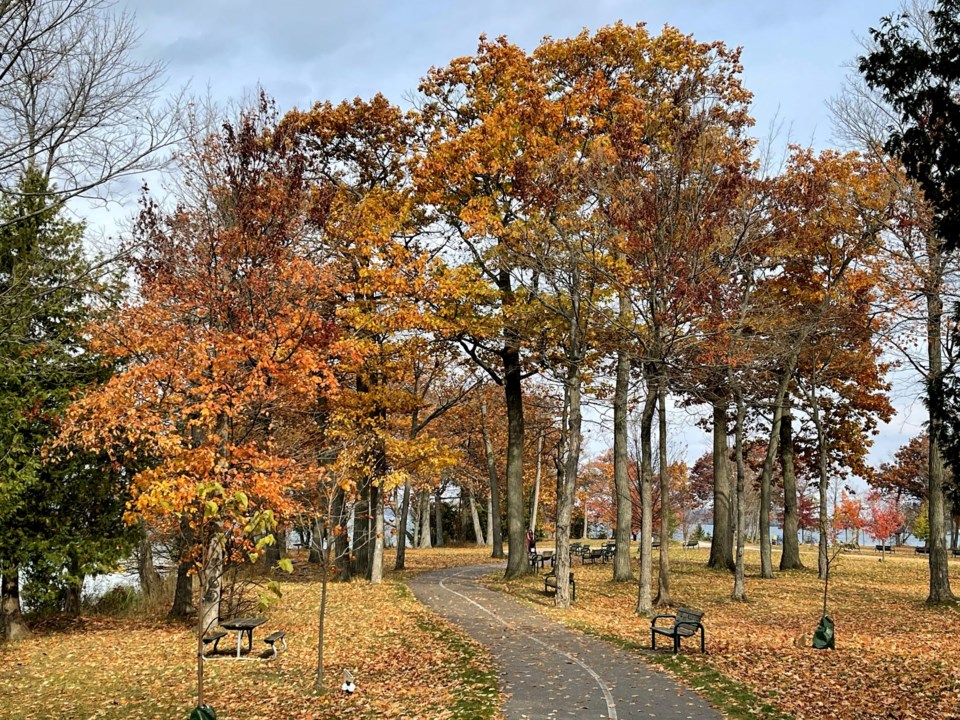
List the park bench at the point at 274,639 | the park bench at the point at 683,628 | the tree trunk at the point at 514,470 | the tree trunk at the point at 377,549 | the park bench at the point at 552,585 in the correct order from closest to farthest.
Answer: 1. the park bench at the point at 683,628
2. the park bench at the point at 274,639
3. the park bench at the point at 552,585
4. the tree trunk at the point at 514,470
5. the tree trunk at the point at 377,549

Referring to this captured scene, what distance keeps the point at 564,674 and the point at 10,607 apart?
12.6 meters

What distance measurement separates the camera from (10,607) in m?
16.4

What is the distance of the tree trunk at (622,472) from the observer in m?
22.3

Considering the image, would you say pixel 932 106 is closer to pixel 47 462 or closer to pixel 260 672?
pixel 260 672

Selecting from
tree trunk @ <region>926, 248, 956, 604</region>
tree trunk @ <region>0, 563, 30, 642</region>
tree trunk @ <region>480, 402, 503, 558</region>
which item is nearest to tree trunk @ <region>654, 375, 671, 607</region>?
tree trunk @ <region>926, 248, 956, 604</region>

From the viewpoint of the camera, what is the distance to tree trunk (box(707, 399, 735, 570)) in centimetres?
2730

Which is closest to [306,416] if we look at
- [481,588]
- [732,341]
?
[481,588]

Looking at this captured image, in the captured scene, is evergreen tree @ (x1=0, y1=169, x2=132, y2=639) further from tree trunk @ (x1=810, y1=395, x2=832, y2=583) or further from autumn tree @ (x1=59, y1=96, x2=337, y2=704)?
tree trunk @ (x1=810, y1=395, x2=832, y2=583)

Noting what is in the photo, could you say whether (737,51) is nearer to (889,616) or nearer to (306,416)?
(889,616)

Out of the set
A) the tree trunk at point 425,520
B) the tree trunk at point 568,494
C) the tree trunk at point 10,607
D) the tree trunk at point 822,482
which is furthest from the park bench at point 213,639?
the tree trunk at point 425,520

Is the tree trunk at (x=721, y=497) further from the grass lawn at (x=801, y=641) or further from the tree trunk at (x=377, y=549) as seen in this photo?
the tree trunk at (x=377, y=549)

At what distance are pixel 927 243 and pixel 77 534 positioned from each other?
22787 millimetres

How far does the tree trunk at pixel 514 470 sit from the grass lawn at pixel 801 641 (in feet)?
3.13

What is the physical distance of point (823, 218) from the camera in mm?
21281
